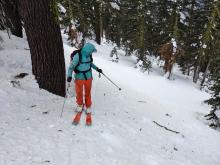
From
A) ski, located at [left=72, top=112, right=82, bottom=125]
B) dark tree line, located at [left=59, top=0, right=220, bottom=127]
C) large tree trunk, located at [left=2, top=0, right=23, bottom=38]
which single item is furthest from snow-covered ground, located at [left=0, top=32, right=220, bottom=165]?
dark tree line, located at [left=59, top=0, right=220, bottom=127]

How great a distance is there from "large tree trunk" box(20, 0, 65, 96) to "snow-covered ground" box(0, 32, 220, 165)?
40cm

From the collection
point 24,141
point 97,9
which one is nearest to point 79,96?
point 24,141

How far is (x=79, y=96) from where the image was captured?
8.71 metres

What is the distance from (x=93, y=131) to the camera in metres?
8.05

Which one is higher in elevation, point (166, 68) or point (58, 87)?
point (58, 87)

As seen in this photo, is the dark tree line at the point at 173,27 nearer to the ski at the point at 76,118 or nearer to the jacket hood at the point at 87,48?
the jacket hood at the point at 87,48

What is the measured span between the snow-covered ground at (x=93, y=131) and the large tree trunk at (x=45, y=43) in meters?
0.40

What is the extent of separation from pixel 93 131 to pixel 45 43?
2.90m

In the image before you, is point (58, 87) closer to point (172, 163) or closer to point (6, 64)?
point (6, 64)

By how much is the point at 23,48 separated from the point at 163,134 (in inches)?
243

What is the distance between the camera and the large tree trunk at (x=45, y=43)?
28.6ft

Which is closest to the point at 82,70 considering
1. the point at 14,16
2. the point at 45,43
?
the point at 45,43

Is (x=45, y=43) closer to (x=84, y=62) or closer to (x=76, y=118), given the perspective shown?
(x=84, y=62)

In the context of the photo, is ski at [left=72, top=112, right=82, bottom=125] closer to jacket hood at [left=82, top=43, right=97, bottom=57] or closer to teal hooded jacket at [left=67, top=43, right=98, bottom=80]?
teal hooded jacket at [left=67, top=43, right=98, bottom=80]
